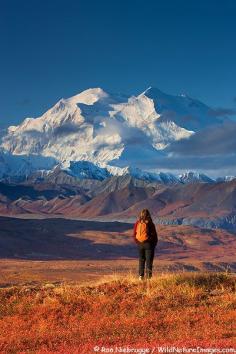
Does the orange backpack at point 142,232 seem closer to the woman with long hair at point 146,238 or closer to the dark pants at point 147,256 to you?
the woman with long hair at point 146,238

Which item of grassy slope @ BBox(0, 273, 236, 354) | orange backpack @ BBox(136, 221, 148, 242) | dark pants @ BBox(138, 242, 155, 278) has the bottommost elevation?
grassy slope @ BBox(0, 273, 236, 354)

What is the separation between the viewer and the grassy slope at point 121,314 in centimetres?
1453

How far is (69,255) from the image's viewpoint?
173625mm

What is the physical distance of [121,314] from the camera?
17.2 m

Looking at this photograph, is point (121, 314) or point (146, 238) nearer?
point (121, 314)

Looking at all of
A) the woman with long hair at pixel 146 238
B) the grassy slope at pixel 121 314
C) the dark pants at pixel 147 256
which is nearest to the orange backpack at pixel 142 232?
the woman with long hair at pixel 146 238

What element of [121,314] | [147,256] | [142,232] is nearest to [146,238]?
[142,232]

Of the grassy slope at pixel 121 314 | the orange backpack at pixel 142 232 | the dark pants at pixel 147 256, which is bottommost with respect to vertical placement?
the grassy slope at pixel 121 314

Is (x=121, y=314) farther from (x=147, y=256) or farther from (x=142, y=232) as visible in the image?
(x=142, y=232)

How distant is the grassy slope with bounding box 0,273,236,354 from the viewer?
14531 mm

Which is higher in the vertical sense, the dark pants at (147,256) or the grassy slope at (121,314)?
the dark pants at (147,256)

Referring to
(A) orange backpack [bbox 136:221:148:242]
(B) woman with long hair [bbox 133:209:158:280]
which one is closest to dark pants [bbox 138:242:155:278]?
(B) woman with long hair [bbox 133:209:158:280]

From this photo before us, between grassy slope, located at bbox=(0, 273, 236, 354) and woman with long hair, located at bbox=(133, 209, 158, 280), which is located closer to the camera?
grassy slope, located at bbox=(0, 273, 236, 354)

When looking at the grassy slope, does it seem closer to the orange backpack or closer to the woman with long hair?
the woman with long hair
